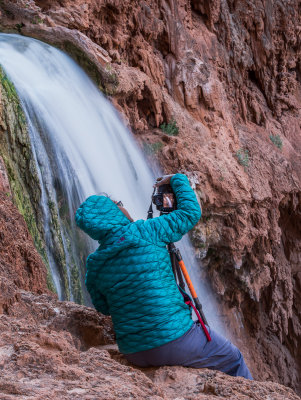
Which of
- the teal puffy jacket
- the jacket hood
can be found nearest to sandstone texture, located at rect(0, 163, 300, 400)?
the teal puffy jacket

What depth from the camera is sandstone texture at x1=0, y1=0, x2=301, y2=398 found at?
6.86 metres

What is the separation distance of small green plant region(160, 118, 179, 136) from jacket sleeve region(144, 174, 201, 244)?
14.6ft

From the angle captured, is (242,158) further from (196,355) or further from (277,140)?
(196,355)

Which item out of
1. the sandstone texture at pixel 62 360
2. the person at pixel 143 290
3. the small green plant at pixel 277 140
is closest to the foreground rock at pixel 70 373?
the sandstone texture at pixel 62 360

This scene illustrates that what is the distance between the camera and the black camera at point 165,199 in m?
2.94

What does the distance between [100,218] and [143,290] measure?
0.48 meters

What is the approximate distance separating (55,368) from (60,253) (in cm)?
275

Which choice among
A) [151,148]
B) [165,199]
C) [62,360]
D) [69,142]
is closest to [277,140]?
[151,148]

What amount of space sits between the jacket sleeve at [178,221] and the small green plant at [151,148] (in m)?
3.99

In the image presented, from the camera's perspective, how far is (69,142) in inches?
201

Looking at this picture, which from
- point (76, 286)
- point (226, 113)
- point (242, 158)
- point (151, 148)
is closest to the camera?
point (76, 286)

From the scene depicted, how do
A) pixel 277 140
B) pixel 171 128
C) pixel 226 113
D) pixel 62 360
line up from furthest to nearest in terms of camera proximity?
pixel 277 140 → pixel 226 113 → pixel 171 128 → pixel 62 360

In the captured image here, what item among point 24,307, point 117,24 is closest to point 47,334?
point 24,307

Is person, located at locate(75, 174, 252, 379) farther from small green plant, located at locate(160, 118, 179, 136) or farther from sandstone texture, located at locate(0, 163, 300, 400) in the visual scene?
small green plant, located at locate(160, 118, 179, 136)
